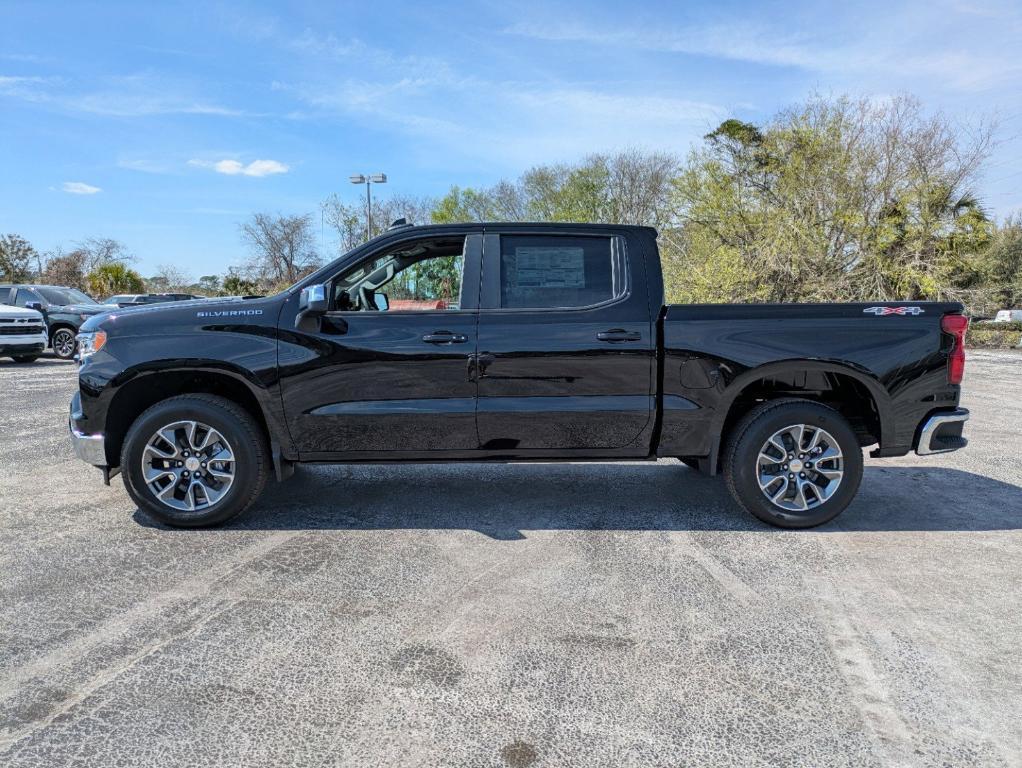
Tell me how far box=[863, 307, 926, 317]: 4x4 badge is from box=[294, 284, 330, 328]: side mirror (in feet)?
11.0

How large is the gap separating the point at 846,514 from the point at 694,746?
10.1 feet

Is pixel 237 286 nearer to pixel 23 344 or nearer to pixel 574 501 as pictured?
pixel 23 344

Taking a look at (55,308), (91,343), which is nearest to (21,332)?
(55,308)

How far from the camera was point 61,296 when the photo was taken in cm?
1762

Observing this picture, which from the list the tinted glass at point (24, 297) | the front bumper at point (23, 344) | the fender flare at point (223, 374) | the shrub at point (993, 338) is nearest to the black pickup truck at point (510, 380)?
the fender flare at point (223, 374)

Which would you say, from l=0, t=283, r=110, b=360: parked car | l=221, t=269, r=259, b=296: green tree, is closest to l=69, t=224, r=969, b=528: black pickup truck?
l=0, t=283, r=110, b=360: parked car

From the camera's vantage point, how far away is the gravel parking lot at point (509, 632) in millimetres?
2307

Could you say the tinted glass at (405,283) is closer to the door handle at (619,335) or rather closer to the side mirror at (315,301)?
the side mirror at (315,301)

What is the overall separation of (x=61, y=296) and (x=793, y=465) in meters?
19.0

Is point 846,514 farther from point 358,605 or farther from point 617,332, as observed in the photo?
point 358,605

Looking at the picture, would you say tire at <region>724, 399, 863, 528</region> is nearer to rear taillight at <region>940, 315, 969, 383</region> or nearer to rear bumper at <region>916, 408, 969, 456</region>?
rear bumper at <region>916, 408, 969, 456</region>

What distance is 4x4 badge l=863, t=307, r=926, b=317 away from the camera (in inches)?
169

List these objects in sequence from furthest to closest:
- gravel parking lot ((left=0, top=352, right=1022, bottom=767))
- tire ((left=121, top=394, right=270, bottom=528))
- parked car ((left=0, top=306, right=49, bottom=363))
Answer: parked car ((left=0, top=306, right=49, bottom=363))
tire ((left=121, top=394, right=270, bottom=528))
gravel parking lot ((left=0, top=352, right=1022, bottom=767))

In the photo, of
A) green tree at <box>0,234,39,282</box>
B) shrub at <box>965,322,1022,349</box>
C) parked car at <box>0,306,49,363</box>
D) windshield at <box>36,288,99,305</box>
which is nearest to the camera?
parked car at <box>0,306,49,363</box>
